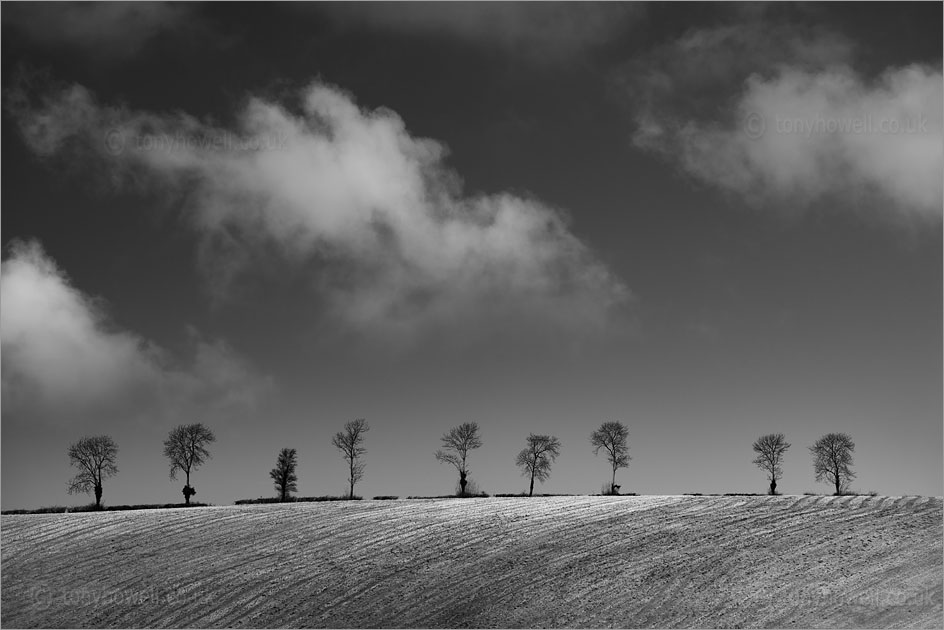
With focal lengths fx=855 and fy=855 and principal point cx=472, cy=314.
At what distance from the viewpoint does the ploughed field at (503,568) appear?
147 ft

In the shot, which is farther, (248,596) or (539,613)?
(248,596)

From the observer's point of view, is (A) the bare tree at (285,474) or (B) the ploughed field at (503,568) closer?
(B) the ploughed field at (503,568)

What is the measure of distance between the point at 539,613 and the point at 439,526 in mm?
17744

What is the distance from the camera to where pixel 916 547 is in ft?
166

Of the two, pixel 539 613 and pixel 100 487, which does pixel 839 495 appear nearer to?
pixel 539 613

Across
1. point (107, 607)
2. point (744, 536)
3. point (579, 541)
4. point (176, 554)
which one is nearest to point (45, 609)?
point (107, 607)

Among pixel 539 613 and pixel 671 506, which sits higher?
pixel 671 506

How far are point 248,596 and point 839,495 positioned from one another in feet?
152

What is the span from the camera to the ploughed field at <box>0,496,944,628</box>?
4491 centimetres

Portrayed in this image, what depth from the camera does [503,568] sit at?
51.6 meters

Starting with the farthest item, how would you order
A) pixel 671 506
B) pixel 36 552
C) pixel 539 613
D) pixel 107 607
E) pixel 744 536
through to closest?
pixel 671 506, pixel 36 552, pixel 744 536, pixel 107 607, pixel 539 613

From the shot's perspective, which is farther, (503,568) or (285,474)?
(285,474)

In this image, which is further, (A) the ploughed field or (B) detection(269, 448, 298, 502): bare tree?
(B) detection(269, 448, 298, 502): bare tree

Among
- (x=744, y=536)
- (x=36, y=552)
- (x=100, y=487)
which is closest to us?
→ (x=744, y=536)
